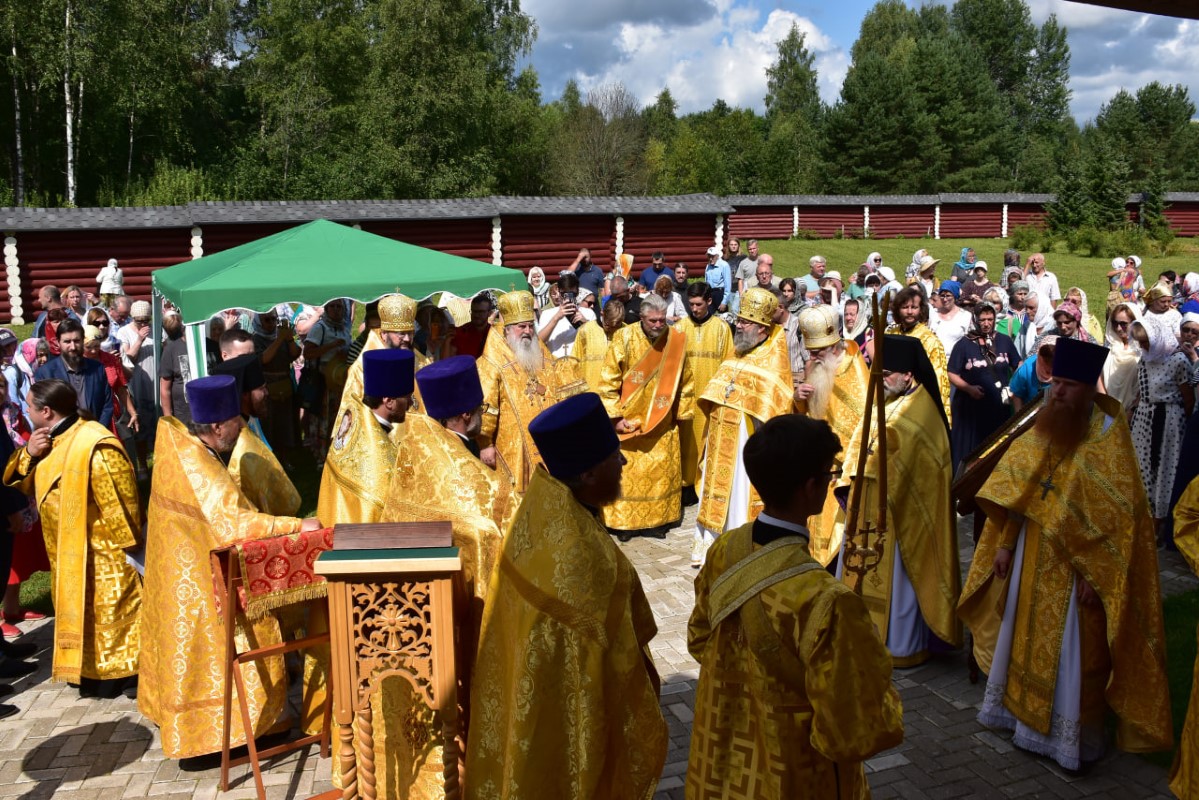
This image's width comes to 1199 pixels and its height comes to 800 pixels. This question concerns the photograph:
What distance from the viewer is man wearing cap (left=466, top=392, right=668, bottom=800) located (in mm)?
2859

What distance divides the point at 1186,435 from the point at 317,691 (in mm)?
6238

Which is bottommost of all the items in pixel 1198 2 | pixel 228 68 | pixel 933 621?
pixel 933 621

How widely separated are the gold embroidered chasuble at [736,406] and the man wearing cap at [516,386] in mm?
1010

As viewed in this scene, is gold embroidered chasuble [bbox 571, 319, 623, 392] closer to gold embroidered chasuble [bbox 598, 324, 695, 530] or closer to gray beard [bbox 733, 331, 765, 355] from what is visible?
gold embroidered chasuble [bbox 598, 324, 695, 530]

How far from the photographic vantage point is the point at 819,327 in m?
6.13

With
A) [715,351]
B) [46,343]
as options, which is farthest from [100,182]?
[715,351]

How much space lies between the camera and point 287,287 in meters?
8.95

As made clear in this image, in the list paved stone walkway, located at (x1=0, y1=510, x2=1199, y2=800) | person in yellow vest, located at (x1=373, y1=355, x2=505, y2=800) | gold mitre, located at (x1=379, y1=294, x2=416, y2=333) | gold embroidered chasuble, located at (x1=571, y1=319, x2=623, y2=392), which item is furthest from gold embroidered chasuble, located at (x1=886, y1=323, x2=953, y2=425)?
person in yellow vest, located at (x1=373, y1=355, x2=505, y2=800)

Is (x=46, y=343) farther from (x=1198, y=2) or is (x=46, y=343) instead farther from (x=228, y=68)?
(x=228, y=68)

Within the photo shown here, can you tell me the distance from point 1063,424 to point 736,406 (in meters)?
2.68

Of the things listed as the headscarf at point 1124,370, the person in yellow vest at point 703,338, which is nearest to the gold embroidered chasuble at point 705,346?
the person in yellow vest at point 703,338

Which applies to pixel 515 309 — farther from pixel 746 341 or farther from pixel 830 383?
pixel 830 383

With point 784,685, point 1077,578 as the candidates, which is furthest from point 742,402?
point 784,685

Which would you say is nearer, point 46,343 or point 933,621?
point 933,621
